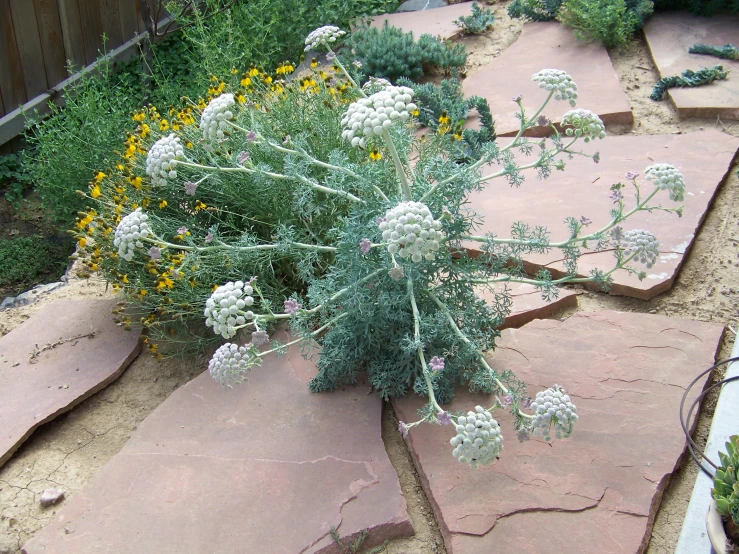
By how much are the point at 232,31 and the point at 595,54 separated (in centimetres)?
231

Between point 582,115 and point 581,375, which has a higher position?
point 582,115

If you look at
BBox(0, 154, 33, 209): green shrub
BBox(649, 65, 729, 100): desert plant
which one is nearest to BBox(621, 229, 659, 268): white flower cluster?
BBox(649, 65, 729, 100): desert plant

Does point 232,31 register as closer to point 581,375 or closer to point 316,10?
point 316,10

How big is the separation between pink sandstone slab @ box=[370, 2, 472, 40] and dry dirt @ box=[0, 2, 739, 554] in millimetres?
Result: 2437

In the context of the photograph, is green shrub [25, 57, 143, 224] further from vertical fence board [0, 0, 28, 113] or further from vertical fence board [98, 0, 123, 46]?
vertical fence board [98, 0, 123, 46]

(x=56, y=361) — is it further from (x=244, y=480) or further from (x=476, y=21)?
(x=476, y=21)

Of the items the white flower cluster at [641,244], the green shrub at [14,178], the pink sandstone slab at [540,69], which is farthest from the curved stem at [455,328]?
the green shrub at [14,178]

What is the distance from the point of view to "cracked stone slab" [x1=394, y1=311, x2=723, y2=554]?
6.86 ft

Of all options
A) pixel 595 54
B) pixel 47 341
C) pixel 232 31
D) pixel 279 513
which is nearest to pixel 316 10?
pixel 232 31

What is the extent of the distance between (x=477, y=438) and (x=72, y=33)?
4.52 meters

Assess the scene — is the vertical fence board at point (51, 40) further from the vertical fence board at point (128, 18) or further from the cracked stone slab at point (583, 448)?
the cracked stone slab at point (583, 448)

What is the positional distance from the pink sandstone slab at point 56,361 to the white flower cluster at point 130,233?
0.73m

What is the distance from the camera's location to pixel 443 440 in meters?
2.39

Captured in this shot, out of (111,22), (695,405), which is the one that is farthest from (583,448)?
(111,22)
